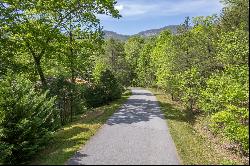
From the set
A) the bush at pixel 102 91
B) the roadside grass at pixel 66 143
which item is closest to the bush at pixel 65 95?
the roadside grass at pixel 66 143

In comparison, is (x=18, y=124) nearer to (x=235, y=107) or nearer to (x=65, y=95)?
(x=65, y=95)

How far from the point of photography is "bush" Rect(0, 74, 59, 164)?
1722cm

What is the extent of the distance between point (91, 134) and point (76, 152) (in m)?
3.70

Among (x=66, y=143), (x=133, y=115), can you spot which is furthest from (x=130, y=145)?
(x=133, y=115)

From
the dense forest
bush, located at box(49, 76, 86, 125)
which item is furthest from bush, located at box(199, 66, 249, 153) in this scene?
bush, located at box(49, 76, 86, 125)

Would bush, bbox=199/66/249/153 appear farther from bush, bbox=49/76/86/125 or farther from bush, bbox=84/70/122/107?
bush, bbox=84/70/122/107

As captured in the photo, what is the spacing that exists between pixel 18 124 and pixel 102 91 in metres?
20.4

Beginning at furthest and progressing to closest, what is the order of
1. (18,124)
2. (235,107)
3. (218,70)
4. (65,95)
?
(218,70), (65,95), (235,107), (18,124)

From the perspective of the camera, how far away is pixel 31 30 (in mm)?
26156

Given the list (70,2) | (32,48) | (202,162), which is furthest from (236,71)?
(32,48)

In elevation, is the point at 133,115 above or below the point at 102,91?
below

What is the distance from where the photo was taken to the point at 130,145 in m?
17.0

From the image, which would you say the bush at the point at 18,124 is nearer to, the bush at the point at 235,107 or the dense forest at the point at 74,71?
the dense forest at the point at 74,71

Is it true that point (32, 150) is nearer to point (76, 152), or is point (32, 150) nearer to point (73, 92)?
point (76, 152)
